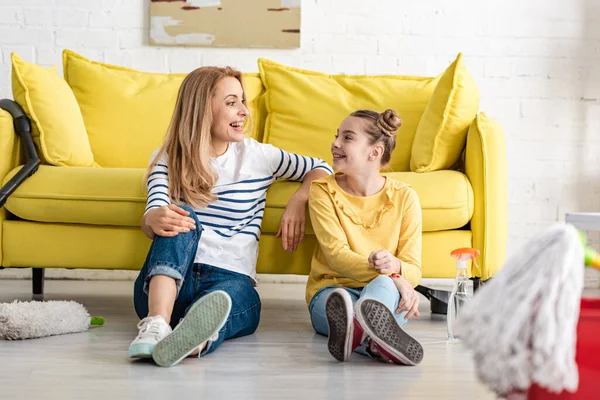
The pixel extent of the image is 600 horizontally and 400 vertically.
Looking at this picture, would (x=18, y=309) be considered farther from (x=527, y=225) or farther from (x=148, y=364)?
(x=527, y=225)

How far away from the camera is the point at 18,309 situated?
1.96m

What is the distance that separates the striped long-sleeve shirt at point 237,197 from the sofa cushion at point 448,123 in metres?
0.45

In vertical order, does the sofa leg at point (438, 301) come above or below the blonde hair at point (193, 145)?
below

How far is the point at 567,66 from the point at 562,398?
3037 mm

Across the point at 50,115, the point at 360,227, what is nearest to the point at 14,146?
the point at 50,115

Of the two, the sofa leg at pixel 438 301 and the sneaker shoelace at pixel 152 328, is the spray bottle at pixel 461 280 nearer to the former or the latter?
the sofa leg at pixel 438 301

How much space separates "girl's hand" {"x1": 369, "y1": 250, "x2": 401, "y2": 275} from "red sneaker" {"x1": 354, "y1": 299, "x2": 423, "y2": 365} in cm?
25

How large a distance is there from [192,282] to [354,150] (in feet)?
1.83

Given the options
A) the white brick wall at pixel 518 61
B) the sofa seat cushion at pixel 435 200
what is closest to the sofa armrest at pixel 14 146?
the sofa seat cushion at pixel 435 200

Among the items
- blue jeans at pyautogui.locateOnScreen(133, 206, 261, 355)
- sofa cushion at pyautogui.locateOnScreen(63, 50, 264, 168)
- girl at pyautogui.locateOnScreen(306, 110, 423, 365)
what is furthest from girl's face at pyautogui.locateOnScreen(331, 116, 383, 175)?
sofa cushion at pyautogui.locateOnScreen(63, 50, 264, 168)

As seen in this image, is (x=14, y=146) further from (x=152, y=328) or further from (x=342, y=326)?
(x=342, y=326)

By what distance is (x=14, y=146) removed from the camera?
2.44 meters

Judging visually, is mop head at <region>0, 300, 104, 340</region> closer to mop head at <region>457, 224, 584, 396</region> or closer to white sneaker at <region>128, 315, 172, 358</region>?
white sneaker at <region>128, 315, 172, 358</region>

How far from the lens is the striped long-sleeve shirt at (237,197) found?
6.68 feet
